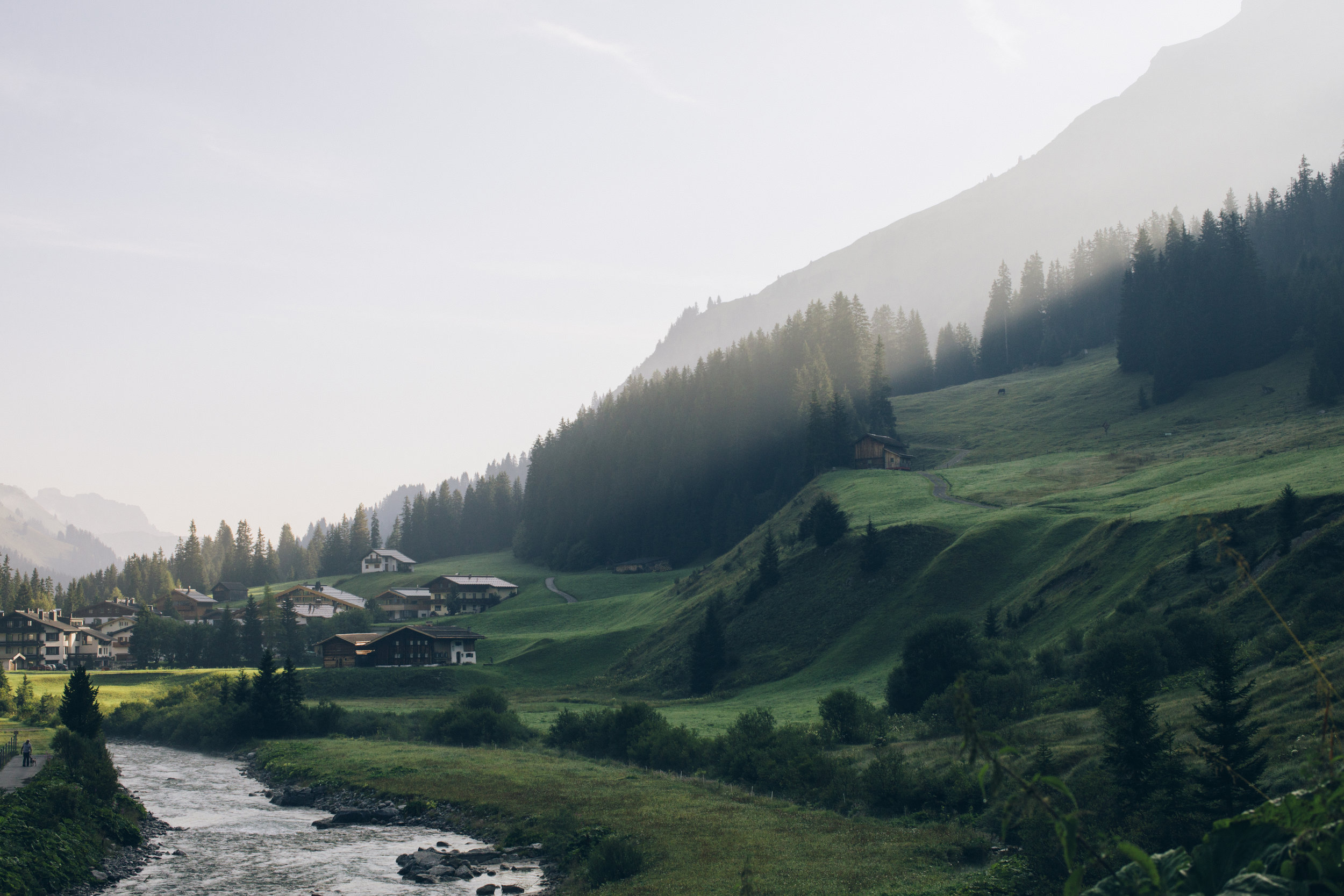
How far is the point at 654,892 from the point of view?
28.4m

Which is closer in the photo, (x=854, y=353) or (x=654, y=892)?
(x=654, y=892)

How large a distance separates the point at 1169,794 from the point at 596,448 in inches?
6705

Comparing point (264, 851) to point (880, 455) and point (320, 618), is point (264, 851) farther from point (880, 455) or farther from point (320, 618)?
point (320, 618)

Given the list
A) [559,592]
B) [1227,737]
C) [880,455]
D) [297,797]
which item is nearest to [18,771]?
[297,797]

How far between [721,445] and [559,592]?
41.1 meters

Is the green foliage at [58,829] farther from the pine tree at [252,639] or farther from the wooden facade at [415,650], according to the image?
the pine tree at [252,639]

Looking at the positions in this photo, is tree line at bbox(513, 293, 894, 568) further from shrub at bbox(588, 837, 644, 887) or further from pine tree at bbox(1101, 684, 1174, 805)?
pine tree at bbox(1101, 684, 1174, 805)

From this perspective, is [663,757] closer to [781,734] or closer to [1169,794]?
[781,734]

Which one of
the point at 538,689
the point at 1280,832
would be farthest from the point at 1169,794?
the point at 538,689

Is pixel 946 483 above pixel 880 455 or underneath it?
underneath

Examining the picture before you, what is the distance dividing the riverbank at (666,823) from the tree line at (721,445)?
306 feet

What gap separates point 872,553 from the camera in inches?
3597

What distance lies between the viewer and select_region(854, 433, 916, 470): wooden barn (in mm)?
134125

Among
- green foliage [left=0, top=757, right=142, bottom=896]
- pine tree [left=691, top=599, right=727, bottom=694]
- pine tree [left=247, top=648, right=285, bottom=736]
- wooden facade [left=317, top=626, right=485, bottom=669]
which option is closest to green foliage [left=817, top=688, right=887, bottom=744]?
pine tree [left=691, top=599, right=727, bottom=694]
